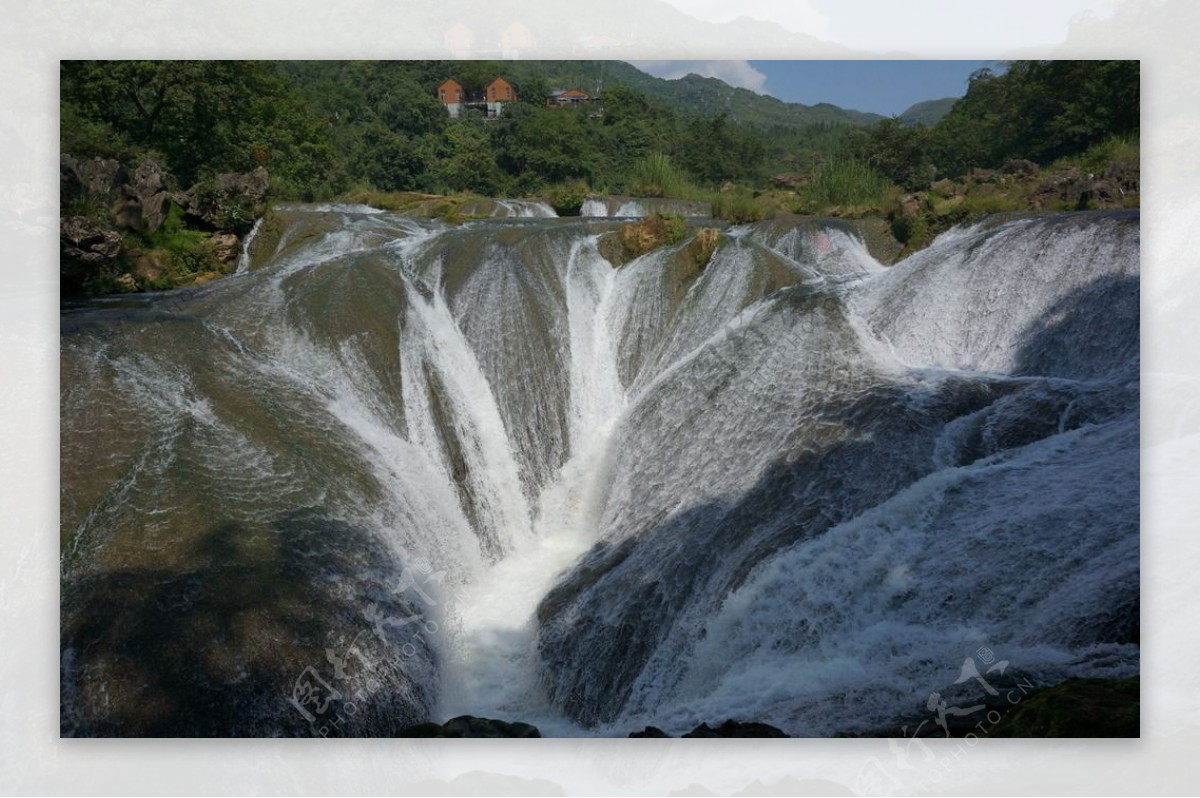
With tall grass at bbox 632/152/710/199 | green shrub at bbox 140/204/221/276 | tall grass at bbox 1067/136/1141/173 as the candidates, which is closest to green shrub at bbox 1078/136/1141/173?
tall grass at bbox 1067/136/1141/173

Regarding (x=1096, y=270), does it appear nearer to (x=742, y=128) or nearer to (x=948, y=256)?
(x=948, y=256)

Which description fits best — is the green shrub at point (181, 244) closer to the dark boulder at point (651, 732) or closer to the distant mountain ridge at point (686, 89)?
the distant mountain ridge at point (686, 89)

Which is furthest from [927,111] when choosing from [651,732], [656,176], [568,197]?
[651,732]

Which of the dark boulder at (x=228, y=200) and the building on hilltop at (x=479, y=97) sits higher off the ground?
the building on hilltop at (x=479, y=97)

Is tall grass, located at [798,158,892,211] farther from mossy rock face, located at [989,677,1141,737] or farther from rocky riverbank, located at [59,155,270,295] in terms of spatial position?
mossy rock face, located at [989,677,1141,737]

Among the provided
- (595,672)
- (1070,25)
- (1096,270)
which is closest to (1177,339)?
(1096,270)

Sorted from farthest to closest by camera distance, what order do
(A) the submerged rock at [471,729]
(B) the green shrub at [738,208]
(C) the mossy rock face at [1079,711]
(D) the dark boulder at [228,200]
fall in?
(B) the green shrub at [738,208]
(D) the dark boulder at [228,200]
(A) the submerged rock at [471,729]
(C) the mossy rock face at [1079,711]

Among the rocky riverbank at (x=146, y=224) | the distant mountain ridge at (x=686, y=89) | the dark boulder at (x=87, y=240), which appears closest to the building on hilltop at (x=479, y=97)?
the distant mountain ridge at (x=686, y=89)
